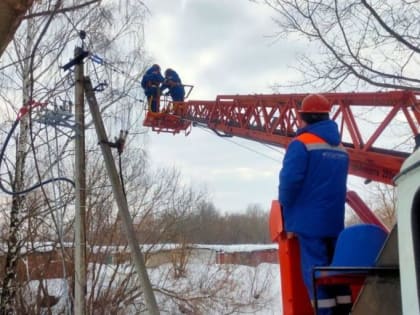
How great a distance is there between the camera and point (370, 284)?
195 centimetres

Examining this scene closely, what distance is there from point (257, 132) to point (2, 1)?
6.55 metres

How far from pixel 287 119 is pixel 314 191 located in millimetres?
4122

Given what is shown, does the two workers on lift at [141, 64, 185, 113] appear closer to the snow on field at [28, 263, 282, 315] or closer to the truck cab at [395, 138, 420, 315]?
the snow on field at [28, 263, 282, 315]

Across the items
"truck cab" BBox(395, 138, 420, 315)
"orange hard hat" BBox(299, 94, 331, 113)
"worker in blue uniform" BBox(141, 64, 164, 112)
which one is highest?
"worker in blue uniform" BBox(141, 64, 164, 112)

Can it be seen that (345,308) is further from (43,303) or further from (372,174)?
(43,303)

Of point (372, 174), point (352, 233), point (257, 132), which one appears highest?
point (257, 132)

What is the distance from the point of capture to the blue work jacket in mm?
3121

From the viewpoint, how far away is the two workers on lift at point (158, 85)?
10.6 m

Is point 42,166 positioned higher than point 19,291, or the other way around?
point 42,166

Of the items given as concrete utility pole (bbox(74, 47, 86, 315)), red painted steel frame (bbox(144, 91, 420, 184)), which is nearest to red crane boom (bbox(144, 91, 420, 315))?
red painted steel frame (bbox(144, 91, 420, 184))

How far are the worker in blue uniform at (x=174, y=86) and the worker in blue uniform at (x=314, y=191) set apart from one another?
7.70 metres

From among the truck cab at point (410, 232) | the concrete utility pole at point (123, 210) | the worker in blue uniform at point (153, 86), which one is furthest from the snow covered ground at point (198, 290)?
the truck cab at point (410, 232)

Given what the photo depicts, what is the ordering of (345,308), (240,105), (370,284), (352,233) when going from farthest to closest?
(240,105) → (345,308) → (352,233) → (370,284)

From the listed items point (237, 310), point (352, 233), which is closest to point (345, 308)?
point (352, 233)
